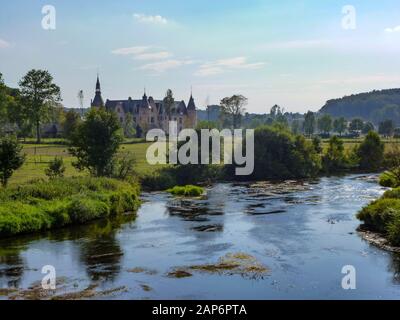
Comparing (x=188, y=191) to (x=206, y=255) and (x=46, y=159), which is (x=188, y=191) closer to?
(x=46, y=159)

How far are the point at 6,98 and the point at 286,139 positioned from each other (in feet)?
143

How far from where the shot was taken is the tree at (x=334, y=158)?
252ft

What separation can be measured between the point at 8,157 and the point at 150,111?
103611 millimetres

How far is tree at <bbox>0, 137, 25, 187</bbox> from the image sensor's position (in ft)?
141

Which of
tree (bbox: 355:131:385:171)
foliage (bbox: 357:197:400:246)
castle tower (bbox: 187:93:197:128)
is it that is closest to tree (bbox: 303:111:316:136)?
castle tower (bbox: 187:93:197:128)

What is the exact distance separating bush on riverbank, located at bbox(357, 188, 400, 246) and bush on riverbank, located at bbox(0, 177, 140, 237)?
1829 cm

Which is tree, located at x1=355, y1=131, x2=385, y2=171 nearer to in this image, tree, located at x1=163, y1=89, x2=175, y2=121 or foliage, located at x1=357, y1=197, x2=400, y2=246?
foliage, located at x1=357, y1=197, x2=400, y2=246

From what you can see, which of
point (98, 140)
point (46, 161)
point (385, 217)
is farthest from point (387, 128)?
point (385, 217)

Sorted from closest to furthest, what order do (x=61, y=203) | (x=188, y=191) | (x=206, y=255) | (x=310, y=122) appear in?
(x=206, y=255)
(x=61, y=203)
(x=188, y=191)
(x=310, y=122)

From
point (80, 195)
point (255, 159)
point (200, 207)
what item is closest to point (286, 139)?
point (255, 159)

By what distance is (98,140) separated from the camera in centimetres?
5125

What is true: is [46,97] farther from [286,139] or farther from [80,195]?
[80,195]

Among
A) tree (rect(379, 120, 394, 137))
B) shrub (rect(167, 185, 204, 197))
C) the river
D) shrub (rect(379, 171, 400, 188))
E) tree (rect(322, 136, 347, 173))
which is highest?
tree (rect(379, 120, 394, 137))
